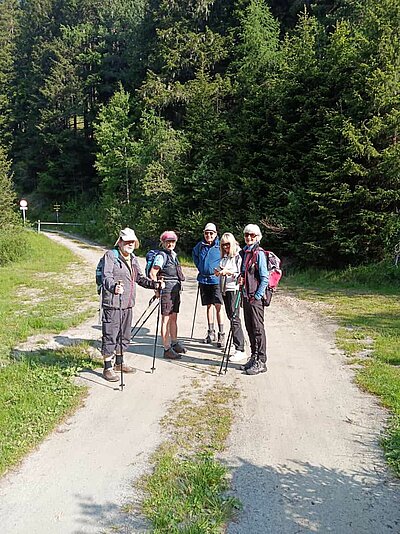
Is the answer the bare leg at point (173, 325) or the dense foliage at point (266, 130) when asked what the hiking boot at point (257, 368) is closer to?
the bare leg at point (173, 325)

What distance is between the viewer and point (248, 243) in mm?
6652

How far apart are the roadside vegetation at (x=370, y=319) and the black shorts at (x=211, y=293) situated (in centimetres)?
226

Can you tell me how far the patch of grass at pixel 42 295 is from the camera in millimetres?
9688

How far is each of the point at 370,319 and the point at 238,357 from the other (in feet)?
13.4

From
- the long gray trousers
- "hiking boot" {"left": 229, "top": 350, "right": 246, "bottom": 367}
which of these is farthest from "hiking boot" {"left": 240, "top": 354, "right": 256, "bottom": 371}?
the long gray trousers

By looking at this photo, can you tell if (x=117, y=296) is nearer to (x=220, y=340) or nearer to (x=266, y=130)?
(x=220, y=340)

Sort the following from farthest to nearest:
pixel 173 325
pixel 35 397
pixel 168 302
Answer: pixel 173 325 < pixel 168 302 < pixel 35 397

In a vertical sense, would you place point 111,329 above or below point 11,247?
above

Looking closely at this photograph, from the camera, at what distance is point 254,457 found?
444cm

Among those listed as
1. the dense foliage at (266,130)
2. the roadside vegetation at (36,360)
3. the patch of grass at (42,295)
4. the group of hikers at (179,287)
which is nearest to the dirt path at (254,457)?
the roadside vegetation at (36,360)

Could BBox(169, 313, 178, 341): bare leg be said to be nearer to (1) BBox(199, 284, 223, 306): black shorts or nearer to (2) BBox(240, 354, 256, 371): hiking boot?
(1) BBox(199, 284, 223, 306): black shorts

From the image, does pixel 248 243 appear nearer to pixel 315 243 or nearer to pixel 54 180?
pixel 315 243

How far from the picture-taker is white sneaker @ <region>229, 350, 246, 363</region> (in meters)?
7.13

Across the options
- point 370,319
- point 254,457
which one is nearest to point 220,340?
point 254,457
